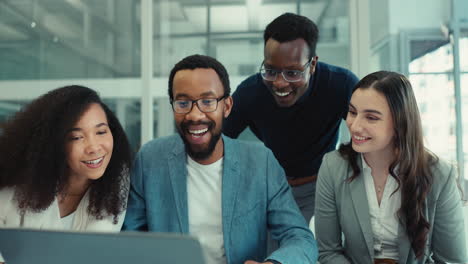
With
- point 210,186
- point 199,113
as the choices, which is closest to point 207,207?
point 210,186

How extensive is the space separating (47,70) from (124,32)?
2.70 ft

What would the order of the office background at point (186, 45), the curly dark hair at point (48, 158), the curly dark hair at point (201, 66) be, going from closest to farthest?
the curly dark hair at point (48, 158), the curly dark hair at point (201, 66), the office background at point (186, 45)

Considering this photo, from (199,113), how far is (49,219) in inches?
24.6

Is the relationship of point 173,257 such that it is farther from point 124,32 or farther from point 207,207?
point 124,32

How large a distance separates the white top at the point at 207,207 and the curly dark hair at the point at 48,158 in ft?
0.80

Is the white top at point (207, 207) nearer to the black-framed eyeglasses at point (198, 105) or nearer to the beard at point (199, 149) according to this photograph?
the beard at point (199, 149)

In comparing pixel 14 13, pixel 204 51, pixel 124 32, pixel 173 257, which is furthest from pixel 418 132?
pixel 14 13

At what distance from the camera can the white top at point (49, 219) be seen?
53.1 inches

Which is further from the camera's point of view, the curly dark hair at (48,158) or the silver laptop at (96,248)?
the curly dark hair at (48,158)

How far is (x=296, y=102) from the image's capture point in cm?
197

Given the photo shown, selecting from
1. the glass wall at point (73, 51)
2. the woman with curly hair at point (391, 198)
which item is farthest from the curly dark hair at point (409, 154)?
the glass wall at point (73, 51)

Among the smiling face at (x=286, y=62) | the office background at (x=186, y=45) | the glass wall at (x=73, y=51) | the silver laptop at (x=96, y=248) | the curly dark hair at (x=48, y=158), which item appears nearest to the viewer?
the silver laptop at (x=96, y=248)

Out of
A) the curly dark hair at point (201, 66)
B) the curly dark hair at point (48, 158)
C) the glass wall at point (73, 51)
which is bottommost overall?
the curly dark hair at point (48, 158)

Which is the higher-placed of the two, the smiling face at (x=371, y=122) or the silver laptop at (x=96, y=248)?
the smiling face at (x=371, y=122)
